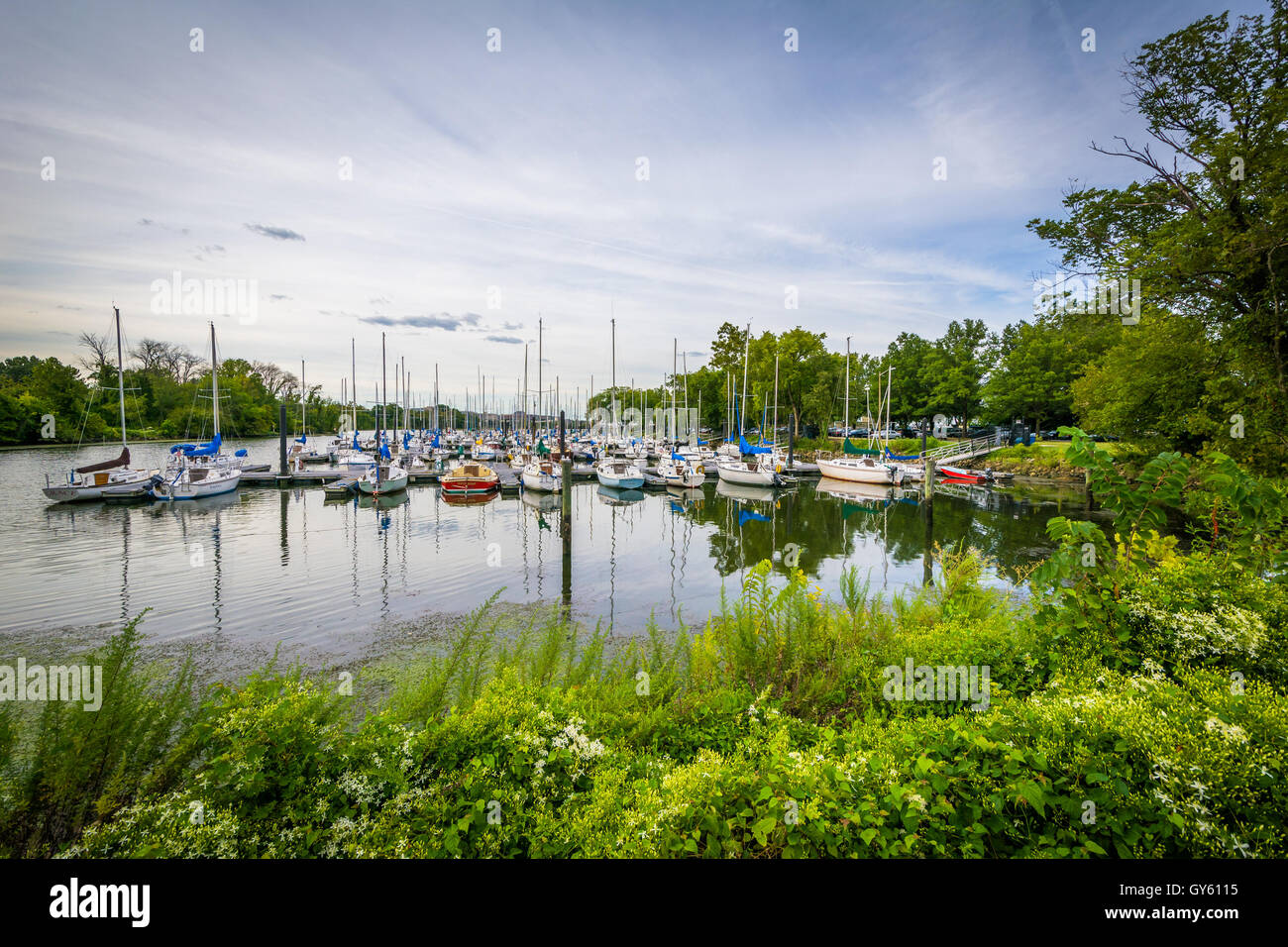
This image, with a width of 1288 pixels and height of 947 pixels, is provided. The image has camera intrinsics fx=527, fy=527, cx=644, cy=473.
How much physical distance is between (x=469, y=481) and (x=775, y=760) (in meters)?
35.2

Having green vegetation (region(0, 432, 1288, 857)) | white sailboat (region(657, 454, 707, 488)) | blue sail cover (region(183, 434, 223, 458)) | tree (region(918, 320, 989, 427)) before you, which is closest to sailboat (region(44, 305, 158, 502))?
blue sail cover (region(183, 434, 223, 458))

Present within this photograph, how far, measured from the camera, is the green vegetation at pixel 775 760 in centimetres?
284

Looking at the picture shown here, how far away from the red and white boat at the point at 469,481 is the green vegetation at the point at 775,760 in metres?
31.8

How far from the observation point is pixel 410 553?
20406 millimetres

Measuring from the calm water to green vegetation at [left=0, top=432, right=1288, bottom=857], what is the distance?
321 inches

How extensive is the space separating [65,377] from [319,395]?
7206 cm

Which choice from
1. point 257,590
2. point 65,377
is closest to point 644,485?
point 257,590

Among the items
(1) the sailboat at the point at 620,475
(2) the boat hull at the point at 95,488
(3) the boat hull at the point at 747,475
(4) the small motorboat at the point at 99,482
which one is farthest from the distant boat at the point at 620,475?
(2) the boat hull at the point at 95,488

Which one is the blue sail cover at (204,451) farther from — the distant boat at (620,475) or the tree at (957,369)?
the tree at (957,369)

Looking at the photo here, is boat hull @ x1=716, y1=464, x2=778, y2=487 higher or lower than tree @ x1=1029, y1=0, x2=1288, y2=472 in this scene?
lower

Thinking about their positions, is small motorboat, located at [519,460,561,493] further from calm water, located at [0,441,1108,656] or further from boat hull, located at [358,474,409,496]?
boat hull, located at [358,474,409,496]

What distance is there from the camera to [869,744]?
14.3 ft

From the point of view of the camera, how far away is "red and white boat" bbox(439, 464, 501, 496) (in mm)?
36156

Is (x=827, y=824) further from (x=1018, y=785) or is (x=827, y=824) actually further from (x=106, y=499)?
(x=106, y=499)
